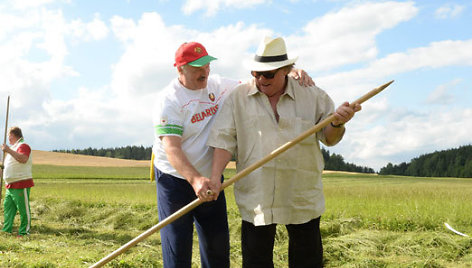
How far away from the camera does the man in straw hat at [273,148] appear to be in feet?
9.86

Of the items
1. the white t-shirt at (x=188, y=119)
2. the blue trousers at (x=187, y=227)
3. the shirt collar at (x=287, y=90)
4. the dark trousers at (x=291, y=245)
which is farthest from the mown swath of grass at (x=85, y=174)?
the shirt collar at (x=287, y=90)

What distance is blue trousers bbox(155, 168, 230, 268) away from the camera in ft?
10.7

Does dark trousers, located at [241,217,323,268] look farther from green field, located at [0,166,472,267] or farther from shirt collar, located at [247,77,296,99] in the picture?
green field, located at [0,166,472,267]

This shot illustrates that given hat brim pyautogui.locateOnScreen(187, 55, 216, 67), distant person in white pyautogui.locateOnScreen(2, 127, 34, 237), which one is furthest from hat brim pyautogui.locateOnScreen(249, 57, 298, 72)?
distant person in white pyautogui.locateOnScreen(2, 127, 34, 237)

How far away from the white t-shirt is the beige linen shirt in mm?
148

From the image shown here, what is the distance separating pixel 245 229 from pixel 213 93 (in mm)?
950

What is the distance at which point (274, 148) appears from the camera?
3.01 metres

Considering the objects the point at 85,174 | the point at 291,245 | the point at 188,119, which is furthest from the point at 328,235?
the point at 85,174

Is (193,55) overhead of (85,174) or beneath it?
overhead

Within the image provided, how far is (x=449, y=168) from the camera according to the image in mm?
51188

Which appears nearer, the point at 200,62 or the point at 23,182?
the point at 200,62

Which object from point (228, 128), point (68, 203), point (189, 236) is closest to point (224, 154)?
point (228, 128)

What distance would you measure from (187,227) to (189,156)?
0.51 metres

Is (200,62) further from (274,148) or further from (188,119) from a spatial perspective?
(274,148)
